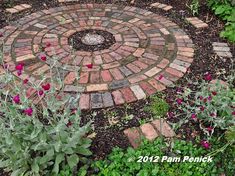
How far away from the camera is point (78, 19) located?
4.38 meters

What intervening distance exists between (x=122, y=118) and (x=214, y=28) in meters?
2.19

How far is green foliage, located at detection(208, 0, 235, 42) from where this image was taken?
12.9ft

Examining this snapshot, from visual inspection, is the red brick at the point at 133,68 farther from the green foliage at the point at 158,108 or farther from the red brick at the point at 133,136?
the red brick at the point at 133,136

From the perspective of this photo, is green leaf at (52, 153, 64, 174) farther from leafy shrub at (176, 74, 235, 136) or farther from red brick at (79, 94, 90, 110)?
leafy shrub at (176, 74, 235, 136)

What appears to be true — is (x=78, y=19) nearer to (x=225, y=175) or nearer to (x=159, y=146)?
(x=159, y=146)

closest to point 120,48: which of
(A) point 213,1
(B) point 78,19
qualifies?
(B) point 78,19

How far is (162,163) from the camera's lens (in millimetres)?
2406

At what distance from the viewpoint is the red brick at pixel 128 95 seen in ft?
9.75

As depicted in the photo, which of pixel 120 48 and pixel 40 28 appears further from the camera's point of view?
pixel 40 28

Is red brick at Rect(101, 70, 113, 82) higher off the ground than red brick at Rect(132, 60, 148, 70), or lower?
lower

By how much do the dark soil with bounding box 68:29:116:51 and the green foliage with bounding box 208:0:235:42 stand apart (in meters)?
1.44

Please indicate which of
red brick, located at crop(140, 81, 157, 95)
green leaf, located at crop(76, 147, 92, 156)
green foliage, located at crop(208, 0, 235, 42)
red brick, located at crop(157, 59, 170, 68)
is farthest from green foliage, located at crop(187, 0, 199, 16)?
green leaf, located at crop(76, 147, 92, 156)

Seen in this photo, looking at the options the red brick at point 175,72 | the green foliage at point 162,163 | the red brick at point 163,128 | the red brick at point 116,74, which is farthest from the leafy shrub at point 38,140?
the red brick at point 175,72

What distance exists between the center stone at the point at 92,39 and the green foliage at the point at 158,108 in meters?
1.28
